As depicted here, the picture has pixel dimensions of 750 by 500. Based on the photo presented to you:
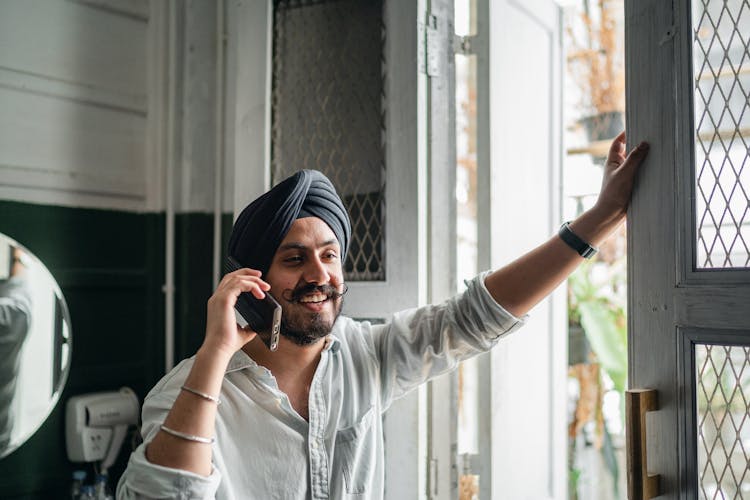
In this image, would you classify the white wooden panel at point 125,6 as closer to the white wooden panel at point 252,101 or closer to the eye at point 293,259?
the white wooden panel at point 252,101

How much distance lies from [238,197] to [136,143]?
1.49 feet

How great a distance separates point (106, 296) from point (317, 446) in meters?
1.03

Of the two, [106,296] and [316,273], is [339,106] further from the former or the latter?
[106,296]

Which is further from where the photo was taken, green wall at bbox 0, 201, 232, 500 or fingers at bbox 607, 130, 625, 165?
green wall at bbox 0, 201, 232, 500

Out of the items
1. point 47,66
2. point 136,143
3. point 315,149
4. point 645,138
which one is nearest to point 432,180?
point 315,149

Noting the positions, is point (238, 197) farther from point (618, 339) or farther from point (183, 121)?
point (618, 339)

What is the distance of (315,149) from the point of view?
1.98 meters

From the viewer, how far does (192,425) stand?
127 cm

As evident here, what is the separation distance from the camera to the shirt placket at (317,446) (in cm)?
150

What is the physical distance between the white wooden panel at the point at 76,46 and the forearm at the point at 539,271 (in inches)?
56.2

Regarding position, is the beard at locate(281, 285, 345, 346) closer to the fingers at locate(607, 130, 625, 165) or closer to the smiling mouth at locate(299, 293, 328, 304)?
the smiling mouth at locate(299, 293, 328, 304)

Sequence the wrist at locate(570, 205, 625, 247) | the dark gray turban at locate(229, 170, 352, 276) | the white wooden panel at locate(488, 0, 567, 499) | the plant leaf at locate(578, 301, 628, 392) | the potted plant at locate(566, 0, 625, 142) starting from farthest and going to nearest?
the potted plant at locate(566, 0, 625, 142), the plant leaf at locate(578, 301, 628, 392), the white wooden panel at locate(488, 0, 567, 499), the dark gray turban at locate(229, 170, 352, 276), the wrist at locate(570, 205, 625, 247)

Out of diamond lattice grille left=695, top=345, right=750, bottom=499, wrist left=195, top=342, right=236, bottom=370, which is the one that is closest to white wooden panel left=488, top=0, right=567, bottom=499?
diamond lattice grille left=695, top=345, right=750, bottom=499

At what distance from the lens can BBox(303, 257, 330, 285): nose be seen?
1.50m
